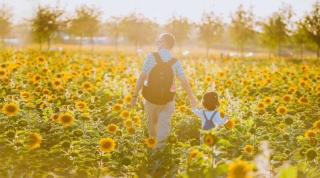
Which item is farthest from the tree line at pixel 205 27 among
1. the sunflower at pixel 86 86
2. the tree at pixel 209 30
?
the sunflower at pixel 86 86

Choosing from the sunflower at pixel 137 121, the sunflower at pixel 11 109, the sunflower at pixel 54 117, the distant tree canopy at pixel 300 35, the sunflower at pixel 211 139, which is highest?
the distant tree canopy at pixel 300 35

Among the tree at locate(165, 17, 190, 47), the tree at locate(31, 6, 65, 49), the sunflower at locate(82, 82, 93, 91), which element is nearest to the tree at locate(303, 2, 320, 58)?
the tree at locate(31, 6, 65, 49)

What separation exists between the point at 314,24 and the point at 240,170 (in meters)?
45.9

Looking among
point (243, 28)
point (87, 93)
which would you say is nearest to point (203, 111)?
point (87, 93)

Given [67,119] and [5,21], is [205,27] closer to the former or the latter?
[5,21]

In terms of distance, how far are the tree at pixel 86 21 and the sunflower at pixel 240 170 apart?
60.1 meters

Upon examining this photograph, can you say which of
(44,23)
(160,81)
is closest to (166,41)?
(160,81)

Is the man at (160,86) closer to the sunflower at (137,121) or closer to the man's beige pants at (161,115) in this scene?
the man's beige pants at (161,115)

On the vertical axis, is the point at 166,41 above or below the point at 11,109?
above

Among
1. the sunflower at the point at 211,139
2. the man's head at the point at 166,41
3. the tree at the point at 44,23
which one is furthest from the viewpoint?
the tree at the point at 44,23

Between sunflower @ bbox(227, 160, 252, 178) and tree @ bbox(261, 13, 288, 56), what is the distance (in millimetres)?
51405

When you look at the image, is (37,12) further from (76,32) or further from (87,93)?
(87,93)

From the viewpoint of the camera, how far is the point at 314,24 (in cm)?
4712

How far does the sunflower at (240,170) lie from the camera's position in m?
3.09
